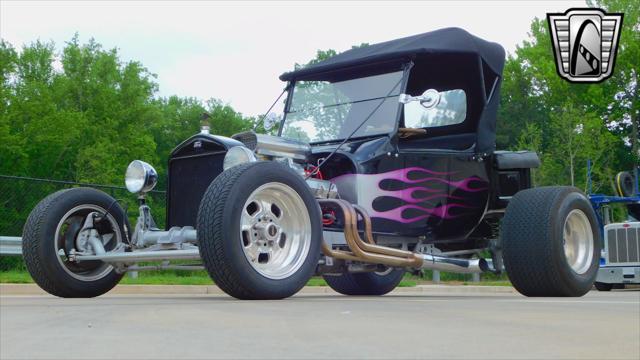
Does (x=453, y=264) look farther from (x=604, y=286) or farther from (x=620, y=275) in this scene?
(x=604, y=286)

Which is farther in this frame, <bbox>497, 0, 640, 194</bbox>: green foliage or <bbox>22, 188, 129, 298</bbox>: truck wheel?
<bbox>497, 0, 640, 194</bbox>: green foliage

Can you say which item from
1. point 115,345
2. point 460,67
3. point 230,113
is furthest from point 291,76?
point 230,113

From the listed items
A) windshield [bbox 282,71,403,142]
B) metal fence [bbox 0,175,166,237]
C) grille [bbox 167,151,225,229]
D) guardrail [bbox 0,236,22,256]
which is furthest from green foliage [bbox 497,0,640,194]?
grille [bbox 167,151,225,229]

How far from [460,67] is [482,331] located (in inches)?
203

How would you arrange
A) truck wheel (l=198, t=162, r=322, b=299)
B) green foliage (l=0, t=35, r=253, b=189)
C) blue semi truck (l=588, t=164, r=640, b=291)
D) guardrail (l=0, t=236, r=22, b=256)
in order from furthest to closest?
green foliage (l=0, t=35, r=253, b=189) → blue semi truck (l=588, t=164, r=640, b=291) → guardrail (l=0, t=236, r=22, b=256) → truck wheel (l=198, t=162, r=322, b=299)

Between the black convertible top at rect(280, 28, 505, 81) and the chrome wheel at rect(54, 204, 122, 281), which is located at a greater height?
the black convertible top at rect(280, 28, 505, 81)

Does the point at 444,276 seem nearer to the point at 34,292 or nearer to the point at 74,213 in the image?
the point at 34,292

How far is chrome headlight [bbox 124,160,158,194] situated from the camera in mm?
6672

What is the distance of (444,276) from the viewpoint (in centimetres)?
2098

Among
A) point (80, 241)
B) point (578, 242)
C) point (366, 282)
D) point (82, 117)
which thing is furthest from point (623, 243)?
point (82, 117)

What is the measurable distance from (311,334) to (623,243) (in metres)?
14.8

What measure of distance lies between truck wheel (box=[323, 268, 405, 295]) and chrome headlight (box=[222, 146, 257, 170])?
115 inches

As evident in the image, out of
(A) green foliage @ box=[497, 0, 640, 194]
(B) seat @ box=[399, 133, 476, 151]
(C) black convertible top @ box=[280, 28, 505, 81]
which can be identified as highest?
(A) green foliage @ box=[497, 0, 640, 194]

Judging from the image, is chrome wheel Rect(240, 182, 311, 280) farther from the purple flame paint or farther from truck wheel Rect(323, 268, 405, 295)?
truck wheel Rect(323, 268, 405, 295)
